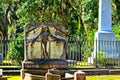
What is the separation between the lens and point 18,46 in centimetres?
2359

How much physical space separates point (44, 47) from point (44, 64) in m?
0.77

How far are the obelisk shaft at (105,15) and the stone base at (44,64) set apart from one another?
26.0 feet

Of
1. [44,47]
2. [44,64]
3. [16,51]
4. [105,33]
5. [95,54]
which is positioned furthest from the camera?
[16,51]

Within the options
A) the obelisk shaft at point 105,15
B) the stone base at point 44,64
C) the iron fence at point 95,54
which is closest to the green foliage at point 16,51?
the iron fence at point 95,54

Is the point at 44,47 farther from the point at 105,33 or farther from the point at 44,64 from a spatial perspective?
the point at 105,33

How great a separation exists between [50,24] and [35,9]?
17477mm

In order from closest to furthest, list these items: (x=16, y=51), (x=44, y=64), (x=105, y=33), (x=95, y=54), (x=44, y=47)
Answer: (x=44, y=64)
(x=44, y=47)
(x=95, y=54)
(x=105, y=33)
(x=16, y=51)

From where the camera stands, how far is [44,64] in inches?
619

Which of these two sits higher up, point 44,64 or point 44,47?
point 44,47

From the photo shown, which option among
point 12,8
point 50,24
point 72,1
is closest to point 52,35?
point 50,24

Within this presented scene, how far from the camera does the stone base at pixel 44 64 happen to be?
611 inches

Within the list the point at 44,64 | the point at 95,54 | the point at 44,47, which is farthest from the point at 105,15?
the point at 44,64

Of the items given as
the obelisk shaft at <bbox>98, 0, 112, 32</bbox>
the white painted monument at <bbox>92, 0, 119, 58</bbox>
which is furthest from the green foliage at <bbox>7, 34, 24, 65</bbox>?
the obelisk shaft at <bbox>98, 0, 112, 32</bbox>

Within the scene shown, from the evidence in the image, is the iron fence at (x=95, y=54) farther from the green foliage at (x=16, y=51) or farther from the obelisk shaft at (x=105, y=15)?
the obelisk shaft at (x=105, y=15)
